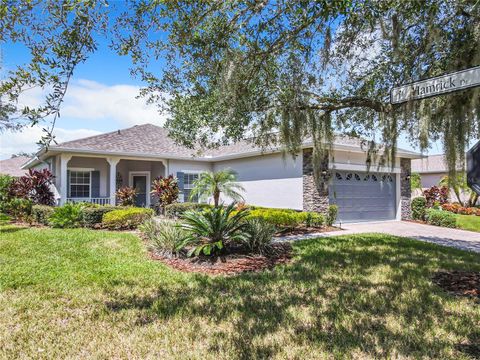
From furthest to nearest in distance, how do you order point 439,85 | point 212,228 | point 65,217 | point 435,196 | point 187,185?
point 435,196 < point 187,185 < point 65,217 < point 212,228 < point 439,85

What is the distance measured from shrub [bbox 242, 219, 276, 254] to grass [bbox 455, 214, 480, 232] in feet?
35.6

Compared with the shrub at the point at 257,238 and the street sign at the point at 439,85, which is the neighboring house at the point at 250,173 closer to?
the shrub at the point at 257,238

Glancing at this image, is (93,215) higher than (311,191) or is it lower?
A: lower

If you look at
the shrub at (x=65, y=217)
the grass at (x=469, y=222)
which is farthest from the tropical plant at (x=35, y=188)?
the grass at (x=469, y=222)

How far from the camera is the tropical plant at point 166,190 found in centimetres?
1525

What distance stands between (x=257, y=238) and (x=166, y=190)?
8635 mm

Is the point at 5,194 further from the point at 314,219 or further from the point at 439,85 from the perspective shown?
the point at 439,85

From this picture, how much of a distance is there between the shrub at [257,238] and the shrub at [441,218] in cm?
1048

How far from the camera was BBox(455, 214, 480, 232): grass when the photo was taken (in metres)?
14.2

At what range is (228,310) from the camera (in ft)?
13.5

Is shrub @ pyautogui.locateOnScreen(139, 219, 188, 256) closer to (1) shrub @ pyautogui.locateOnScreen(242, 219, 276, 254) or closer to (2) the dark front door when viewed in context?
(1) shrub @ pyautogui.locateOnScreen(242, 219, 276, 254)

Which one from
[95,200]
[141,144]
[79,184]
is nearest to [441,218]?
[141,144]

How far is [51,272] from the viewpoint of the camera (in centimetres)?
567

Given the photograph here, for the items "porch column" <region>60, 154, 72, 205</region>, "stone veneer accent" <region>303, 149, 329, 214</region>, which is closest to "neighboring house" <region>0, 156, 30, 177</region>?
"porch column" <region>60, 154, 72, 205</region>
